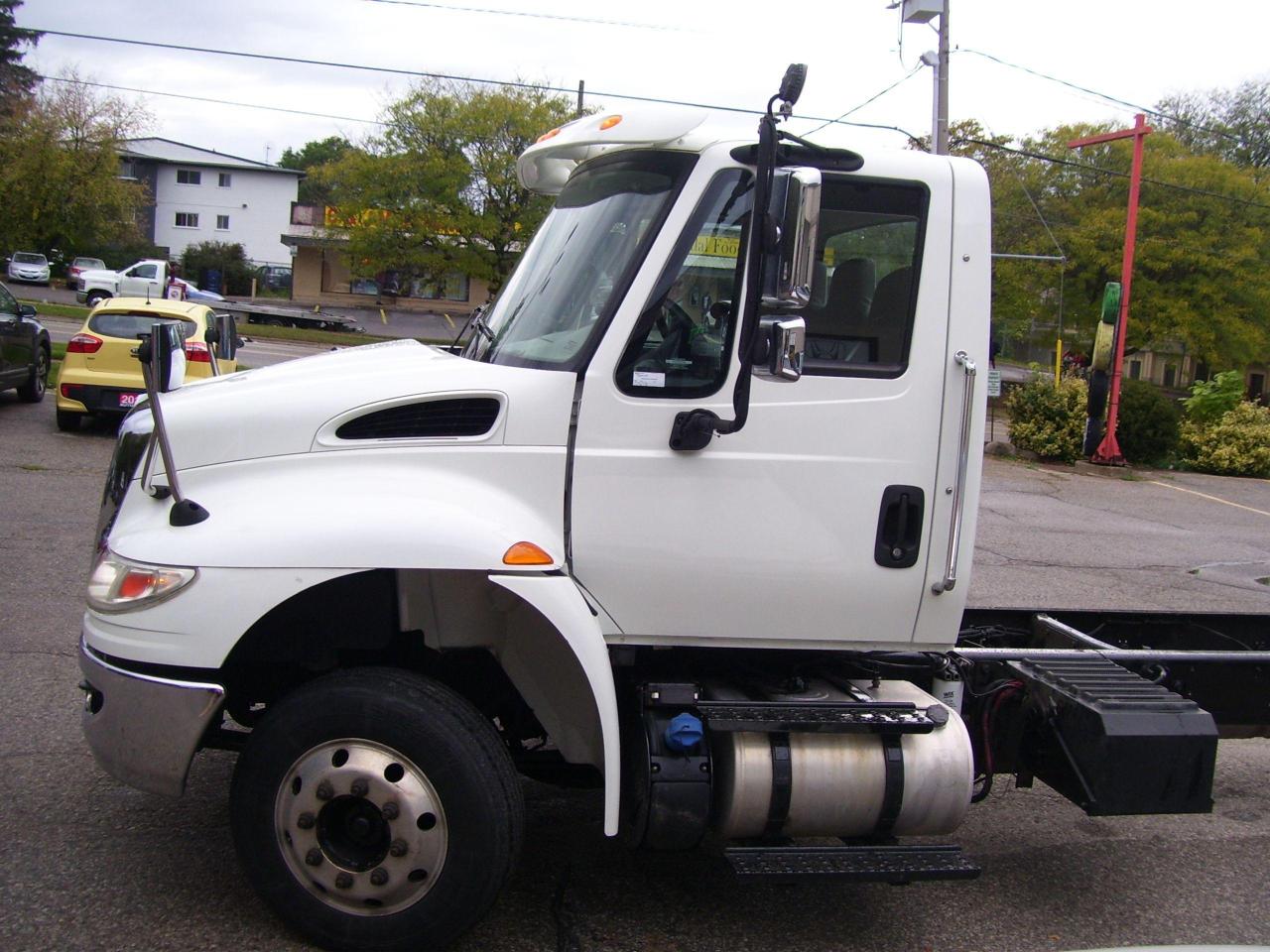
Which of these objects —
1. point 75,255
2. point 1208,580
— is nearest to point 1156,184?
point 1208,580

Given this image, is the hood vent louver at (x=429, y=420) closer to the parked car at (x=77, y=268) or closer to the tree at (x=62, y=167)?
the tree at (x=62, y=167)

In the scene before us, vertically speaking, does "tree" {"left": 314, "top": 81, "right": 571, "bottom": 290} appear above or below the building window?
above

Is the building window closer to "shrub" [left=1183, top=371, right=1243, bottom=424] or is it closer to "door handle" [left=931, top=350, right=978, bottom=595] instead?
"shrub" [left=1183, top=371, right=1243, bottom=424]

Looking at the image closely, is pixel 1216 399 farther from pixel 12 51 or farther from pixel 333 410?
pixel 12 51

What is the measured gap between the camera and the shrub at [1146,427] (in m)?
21.7

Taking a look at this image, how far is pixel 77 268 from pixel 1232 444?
4470cm

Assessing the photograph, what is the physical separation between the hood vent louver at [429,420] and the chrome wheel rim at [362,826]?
93 centimetres

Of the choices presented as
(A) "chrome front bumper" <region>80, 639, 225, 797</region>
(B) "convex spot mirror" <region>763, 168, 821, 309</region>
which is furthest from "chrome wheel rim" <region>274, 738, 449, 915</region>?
(B) "convex spot mirror" <region>763, 168, 821, 309</region>

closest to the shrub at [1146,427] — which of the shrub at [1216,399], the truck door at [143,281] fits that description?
the shrub at [1216,399]

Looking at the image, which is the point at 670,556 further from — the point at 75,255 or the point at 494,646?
the point at 75,255

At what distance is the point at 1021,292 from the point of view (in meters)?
33.4

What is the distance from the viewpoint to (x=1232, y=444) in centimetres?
2178

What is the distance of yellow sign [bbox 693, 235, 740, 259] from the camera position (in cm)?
373

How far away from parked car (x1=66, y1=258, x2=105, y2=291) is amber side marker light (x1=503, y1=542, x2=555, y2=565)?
4940 cm
